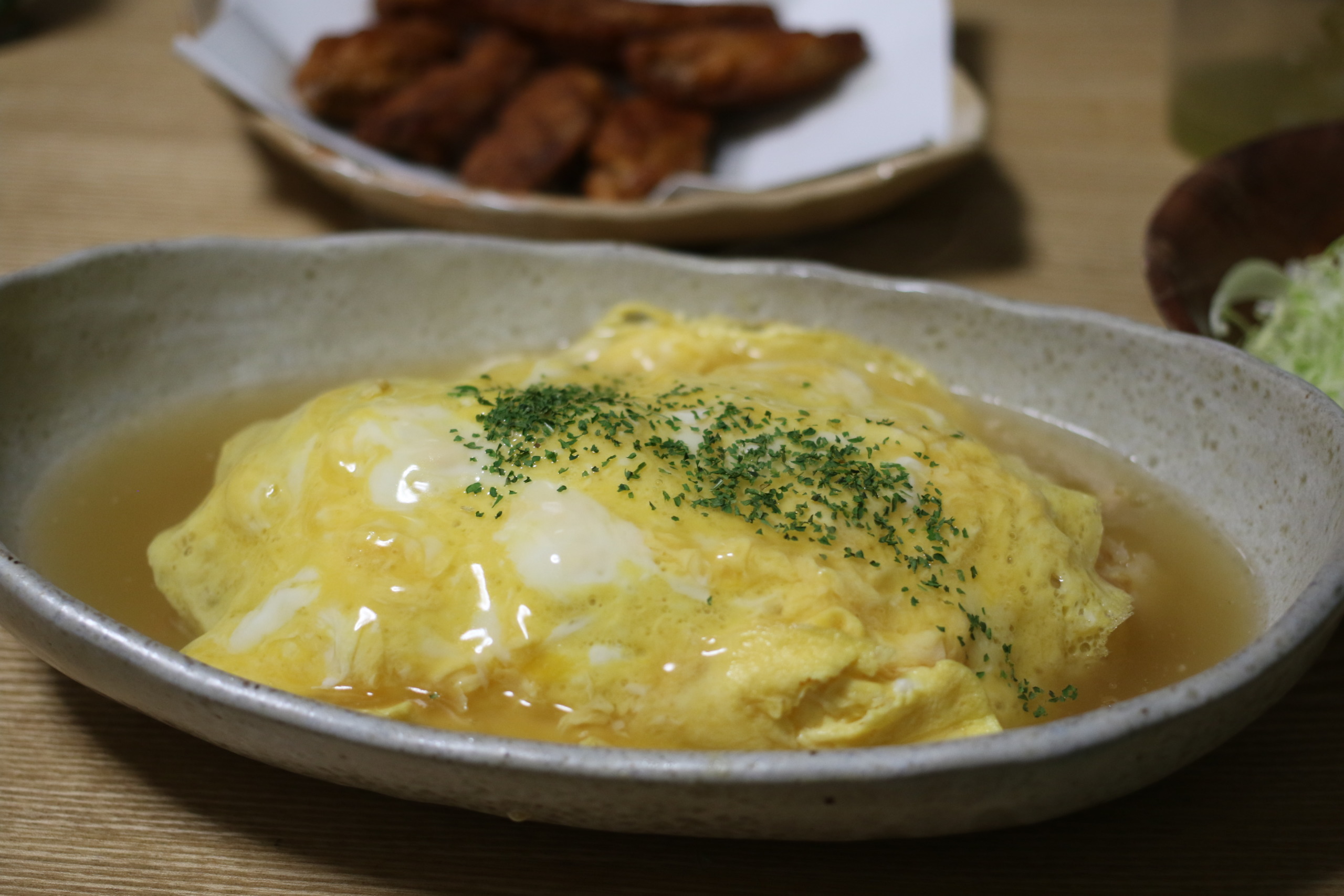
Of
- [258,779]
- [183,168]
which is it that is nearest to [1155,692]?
[258,779]

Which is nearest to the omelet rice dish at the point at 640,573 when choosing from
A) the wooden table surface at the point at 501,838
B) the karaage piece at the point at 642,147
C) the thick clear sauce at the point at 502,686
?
the thick clear sauce at the point at 502,686

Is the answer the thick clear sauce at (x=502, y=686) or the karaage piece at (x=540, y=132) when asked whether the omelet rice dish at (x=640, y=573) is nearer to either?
the thick clear sauce at (x=502, y=686)

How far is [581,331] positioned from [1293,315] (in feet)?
5.75

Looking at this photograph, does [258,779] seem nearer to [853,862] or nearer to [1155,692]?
[853,862]

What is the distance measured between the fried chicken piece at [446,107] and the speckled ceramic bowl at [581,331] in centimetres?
101

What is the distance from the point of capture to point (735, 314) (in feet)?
8.57

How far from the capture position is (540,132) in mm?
3482

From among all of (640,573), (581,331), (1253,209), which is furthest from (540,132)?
(640,573)

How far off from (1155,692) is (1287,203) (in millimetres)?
2023

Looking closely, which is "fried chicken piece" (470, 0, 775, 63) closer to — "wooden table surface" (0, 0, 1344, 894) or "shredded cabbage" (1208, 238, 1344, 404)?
"shredded cabbage" (1208, 238, 1344, 404)

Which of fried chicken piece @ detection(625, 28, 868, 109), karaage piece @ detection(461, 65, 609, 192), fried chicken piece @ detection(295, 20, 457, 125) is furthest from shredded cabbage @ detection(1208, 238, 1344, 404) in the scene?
fried chicken piece @ detection(295, 20, 457, 125)

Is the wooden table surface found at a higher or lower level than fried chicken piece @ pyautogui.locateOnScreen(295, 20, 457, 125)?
lower

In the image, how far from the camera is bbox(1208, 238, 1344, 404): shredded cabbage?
269cm

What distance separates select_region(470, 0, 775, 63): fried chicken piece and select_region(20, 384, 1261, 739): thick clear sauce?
187cm
